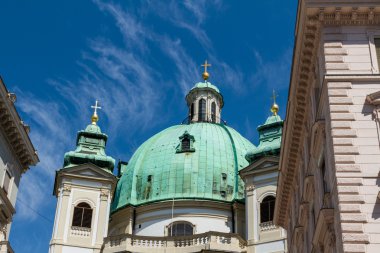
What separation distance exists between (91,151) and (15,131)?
25.1 m

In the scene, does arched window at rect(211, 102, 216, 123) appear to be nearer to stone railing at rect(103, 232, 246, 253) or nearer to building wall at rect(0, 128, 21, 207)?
stone railing at rect(103, 232, 246, 253)

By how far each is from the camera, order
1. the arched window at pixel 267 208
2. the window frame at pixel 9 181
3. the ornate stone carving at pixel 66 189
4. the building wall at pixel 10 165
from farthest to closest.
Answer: the ornate stone carving at pixel 66 189 → the arched window at pixel 267 208 → the window frame at pixel 9 181 → the building wall at pixel 10 165

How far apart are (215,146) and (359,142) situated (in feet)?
130

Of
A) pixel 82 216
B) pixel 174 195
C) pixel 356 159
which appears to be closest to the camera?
pixel 356 159

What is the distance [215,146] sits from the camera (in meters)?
60.6

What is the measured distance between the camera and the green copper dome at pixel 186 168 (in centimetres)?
5647

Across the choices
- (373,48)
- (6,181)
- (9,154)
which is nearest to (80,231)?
(6,181)

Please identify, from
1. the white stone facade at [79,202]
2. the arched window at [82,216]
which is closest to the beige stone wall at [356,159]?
the white stone facade at [79,202]

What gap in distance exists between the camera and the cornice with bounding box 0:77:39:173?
3075 centimetres

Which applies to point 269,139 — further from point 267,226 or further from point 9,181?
point 9,181

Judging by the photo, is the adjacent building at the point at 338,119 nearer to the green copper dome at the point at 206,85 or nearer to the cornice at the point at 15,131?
the cornice at the point at 15,131

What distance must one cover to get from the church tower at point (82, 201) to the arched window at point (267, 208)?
11543 mm

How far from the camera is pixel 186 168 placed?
5841 cm

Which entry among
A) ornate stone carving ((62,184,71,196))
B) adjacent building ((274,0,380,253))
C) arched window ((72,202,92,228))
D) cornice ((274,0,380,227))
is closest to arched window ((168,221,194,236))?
arched window ((72,202,92,228))
